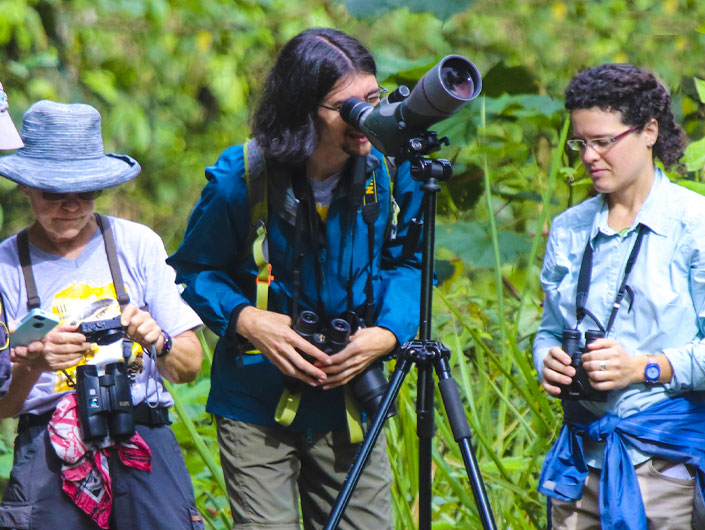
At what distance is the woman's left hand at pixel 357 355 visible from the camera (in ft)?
7.47

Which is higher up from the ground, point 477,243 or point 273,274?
point 273,274

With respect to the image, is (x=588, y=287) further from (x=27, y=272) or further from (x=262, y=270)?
(x=27, y=272)

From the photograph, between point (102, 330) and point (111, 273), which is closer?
point (102, 330)

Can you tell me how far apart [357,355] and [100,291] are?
626mm

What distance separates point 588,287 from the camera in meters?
2.29

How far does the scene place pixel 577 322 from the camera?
2305mm

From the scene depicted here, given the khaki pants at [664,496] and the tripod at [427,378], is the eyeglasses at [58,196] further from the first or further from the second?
the khaki pants at [664,496]

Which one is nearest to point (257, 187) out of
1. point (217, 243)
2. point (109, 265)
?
point (217, 243)

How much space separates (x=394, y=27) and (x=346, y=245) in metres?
4.05

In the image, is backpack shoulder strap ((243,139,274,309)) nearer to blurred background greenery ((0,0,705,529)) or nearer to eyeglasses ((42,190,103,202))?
eyeglasses ((42,190,103,202))

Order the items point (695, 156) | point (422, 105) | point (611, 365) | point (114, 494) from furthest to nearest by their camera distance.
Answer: point (695, 156), point (114, 494), point (611, 365), point (422, 105)

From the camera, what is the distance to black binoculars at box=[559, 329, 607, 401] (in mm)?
2201

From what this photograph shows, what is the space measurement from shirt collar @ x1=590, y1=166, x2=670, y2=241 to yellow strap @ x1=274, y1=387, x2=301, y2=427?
77 centimetres

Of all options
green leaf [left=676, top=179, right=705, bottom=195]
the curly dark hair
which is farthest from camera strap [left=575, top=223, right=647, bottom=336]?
green leaf [left=676, top=179, right=705, bottom=195]
